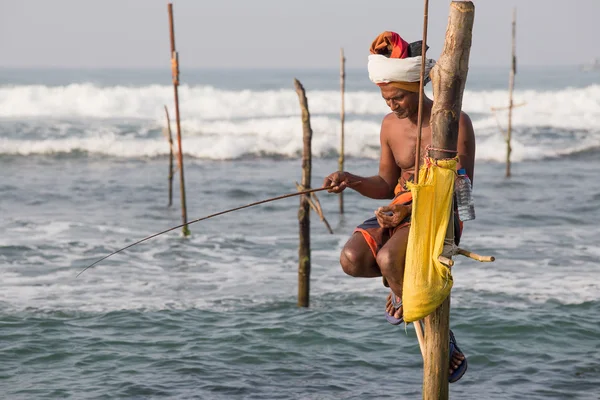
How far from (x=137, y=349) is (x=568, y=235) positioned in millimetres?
7579

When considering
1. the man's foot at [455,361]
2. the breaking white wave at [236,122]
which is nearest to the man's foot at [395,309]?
the man's foot at [455,361]

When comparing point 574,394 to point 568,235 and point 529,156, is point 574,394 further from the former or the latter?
point 529,156

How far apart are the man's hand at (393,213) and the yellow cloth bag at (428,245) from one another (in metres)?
0.16

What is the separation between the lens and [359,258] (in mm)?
4461

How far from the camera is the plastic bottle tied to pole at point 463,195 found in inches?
168

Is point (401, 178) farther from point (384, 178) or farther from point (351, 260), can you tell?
point (351, 260)

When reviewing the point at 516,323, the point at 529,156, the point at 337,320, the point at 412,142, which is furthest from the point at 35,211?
the point at 529,156

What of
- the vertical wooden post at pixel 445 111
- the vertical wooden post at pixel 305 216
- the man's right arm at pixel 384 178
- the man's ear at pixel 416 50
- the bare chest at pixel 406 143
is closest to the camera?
the vertical wooden post at pixel 445 111

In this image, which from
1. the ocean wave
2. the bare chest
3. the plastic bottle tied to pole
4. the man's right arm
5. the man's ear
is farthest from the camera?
the ocean wave

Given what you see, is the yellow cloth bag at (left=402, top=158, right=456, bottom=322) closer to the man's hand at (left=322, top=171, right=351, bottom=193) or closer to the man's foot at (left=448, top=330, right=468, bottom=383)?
the man's hand at (left=322, top=171, right=351, bottom=193)

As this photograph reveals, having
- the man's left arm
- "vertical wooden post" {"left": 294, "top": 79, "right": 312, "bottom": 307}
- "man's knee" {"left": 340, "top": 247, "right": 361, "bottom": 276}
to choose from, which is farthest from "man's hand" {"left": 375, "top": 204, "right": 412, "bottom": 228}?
"vertical wooden post" {"left": 294, "top": 79, "right": 312, "bottom": 307}

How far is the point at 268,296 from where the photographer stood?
996 centimetres

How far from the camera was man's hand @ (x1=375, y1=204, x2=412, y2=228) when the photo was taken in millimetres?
4309

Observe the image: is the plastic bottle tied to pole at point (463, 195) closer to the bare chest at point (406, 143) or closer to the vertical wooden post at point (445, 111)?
the vertical wooden post at point (445, 111)
